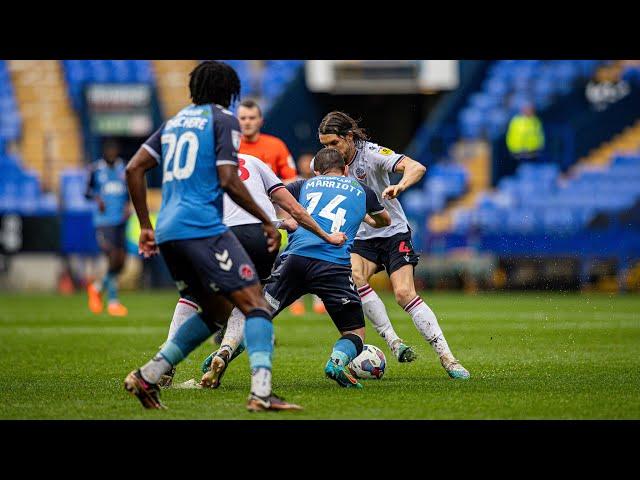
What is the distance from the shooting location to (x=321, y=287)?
7.59 meters

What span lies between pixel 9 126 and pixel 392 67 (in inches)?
351

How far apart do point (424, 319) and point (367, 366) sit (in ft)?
1.92

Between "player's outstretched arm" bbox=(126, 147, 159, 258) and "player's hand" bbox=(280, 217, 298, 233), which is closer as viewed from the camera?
"player's outstretched arm" bbox=(126, 147, 159, 258)

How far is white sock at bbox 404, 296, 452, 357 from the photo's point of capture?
27.8ft

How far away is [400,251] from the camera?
348 inches

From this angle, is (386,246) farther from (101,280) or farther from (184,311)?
(101,280)

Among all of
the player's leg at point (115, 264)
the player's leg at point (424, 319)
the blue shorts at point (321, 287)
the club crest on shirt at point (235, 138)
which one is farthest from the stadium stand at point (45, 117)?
the club crest on shirt at point (235, 138)

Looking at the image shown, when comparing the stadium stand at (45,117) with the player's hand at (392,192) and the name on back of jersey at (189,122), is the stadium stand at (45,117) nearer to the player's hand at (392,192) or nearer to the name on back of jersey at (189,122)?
the player's hand at (392,192)

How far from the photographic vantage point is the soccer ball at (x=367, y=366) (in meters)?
8.34

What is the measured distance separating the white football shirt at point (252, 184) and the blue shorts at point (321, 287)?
1.33 ft

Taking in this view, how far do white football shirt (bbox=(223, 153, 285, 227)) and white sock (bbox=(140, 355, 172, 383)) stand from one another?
5.13ft

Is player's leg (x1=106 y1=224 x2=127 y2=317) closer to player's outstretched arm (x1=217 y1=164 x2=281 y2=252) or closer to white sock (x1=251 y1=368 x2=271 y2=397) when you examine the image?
white sock (x1=251 y1=368 x2=271 y2=397)

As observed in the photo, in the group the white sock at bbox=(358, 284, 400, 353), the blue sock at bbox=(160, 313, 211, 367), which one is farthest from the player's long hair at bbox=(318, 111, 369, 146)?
the blue sock at bbox=(160, 313, 211, 367)
